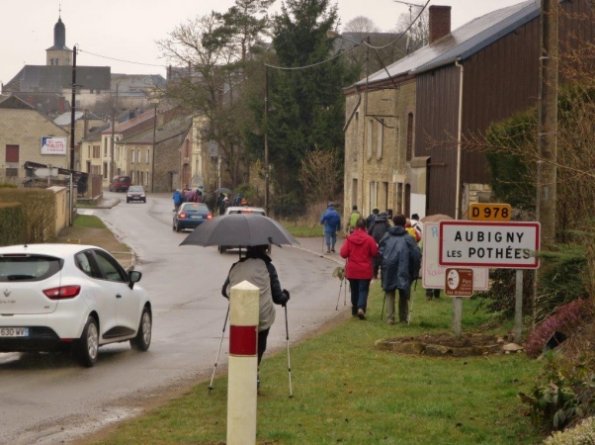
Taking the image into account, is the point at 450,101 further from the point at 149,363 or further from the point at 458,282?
the point at 149,363

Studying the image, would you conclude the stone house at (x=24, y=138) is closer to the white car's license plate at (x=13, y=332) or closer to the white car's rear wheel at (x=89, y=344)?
the white car's rear wheel at (x=89, y=344)

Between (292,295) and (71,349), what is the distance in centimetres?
1308

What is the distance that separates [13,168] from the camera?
107312 millimetres

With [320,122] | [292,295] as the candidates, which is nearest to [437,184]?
[292,295]

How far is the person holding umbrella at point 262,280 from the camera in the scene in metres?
11.6

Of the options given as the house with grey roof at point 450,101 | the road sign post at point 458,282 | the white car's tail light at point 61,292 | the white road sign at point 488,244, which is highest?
the house with grey roof at point 450,101

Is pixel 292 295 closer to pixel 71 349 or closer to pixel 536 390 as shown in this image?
pixel 71 349

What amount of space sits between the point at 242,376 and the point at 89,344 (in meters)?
7.69

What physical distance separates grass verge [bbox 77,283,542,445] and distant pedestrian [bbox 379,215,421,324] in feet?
12.4

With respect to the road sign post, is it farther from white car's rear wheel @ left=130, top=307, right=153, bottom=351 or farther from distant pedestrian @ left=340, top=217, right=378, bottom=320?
distant pedestrian @ left=340, top=217, right=378, bottom=320

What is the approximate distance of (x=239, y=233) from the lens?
11797 millimetres

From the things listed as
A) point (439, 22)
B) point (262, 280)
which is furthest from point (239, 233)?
point (439, 22)

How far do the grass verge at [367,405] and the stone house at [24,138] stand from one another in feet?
313

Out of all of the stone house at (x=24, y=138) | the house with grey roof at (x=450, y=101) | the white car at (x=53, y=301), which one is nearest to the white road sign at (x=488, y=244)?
the white car at (x=53, y=301)
